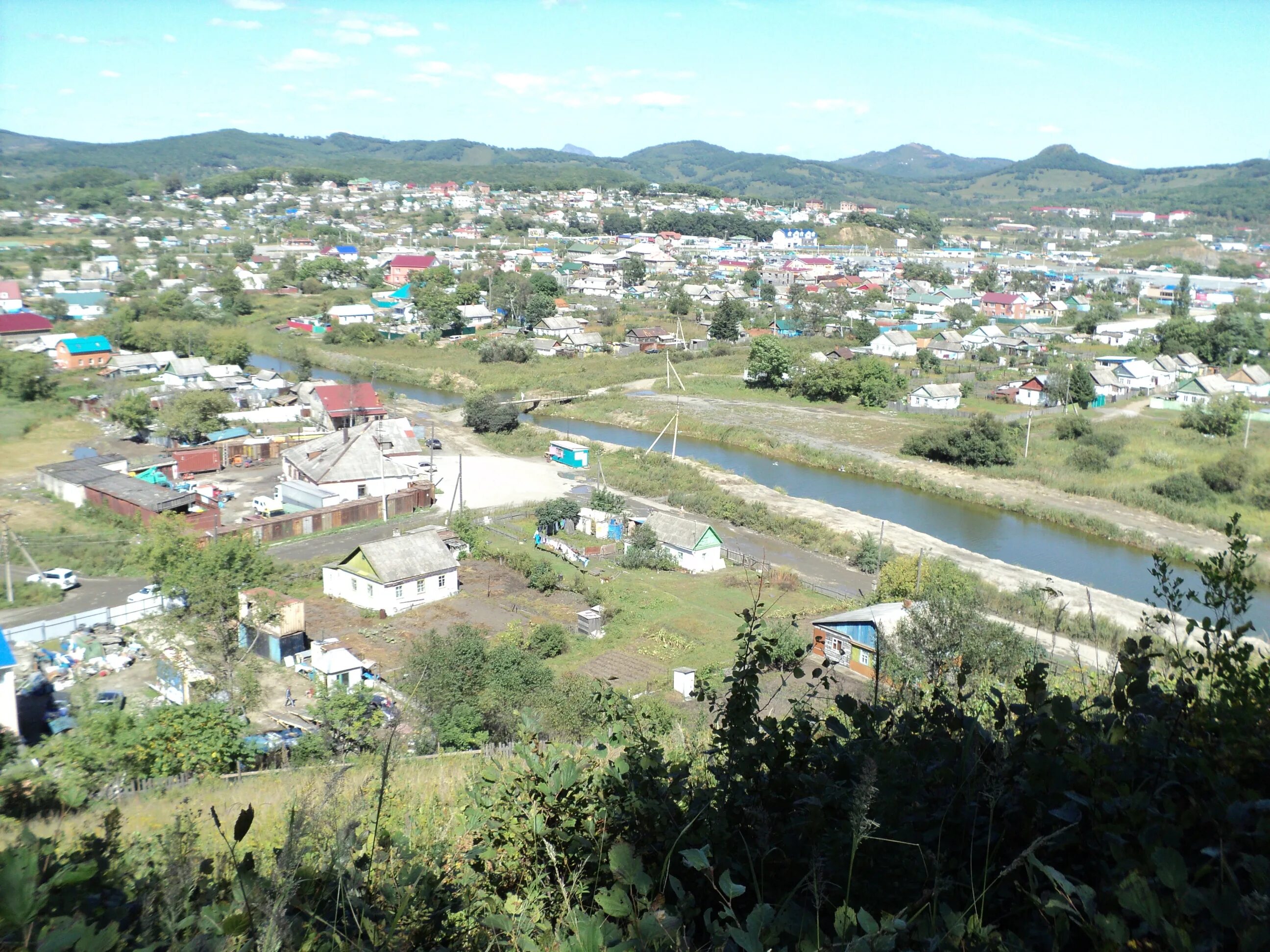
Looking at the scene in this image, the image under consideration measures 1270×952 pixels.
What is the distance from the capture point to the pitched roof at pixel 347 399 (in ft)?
37.3

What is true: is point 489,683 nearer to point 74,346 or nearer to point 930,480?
point 930,480

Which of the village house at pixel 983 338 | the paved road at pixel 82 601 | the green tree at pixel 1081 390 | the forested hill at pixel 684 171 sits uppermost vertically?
the forested hill at pixel 684 171

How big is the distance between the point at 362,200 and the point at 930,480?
38.9 metres

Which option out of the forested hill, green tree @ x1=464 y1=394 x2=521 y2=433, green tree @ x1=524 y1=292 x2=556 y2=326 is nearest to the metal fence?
green tree @ x1=464 y1=394 x2=521 y2=433

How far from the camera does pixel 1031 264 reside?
33.0m

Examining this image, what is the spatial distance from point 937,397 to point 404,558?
9.92m

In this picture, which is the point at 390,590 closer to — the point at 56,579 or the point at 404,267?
the point at 56,579

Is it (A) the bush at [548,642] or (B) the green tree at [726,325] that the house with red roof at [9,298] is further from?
(A) the bush at [548,642]

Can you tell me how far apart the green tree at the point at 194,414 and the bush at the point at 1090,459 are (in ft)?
33.3

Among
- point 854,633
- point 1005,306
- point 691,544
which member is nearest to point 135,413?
point 691,544

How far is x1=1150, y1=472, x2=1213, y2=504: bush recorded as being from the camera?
29.3 feet

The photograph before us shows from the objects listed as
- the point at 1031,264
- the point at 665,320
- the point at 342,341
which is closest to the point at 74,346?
the point at 342,341

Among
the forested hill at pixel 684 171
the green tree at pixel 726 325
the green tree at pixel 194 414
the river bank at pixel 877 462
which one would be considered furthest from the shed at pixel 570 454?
the forested hill at pixel 684 171

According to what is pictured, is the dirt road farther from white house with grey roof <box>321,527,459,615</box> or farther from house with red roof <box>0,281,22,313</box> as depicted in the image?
house with red roof <box>0,281,22,313</box>
